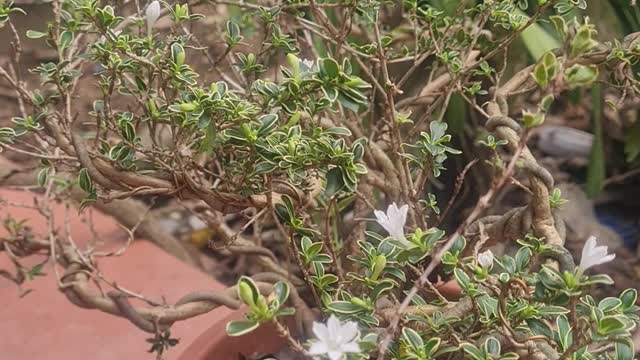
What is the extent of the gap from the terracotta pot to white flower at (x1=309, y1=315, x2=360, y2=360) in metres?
0.56

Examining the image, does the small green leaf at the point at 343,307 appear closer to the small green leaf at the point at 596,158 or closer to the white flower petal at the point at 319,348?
the white flower petal at the point at 319,348

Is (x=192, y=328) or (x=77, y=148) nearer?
(x=77, y=148)

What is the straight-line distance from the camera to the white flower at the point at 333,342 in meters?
0.54

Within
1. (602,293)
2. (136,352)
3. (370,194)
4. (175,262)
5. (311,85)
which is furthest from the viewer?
(602,293)

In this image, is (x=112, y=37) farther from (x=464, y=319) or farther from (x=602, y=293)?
(x=602, y=293)

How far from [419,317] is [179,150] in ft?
1.01

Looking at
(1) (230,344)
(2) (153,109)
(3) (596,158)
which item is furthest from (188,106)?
(3) (596,158)

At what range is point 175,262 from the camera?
1593mm

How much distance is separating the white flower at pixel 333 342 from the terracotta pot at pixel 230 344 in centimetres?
56

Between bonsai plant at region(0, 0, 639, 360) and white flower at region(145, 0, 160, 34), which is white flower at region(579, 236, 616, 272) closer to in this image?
bonsai plant at region(0, 0, 639, 360)

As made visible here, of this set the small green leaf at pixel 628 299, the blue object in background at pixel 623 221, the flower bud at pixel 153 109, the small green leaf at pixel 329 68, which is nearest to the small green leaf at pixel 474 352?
the small green leaf at pixel 628 299

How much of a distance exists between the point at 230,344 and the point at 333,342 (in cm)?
60

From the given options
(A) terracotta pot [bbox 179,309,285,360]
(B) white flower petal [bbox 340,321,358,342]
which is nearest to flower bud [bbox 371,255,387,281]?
(B) white flower petal [bbox 340,321,358,342]

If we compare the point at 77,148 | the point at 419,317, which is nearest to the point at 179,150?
the point at 77,148
